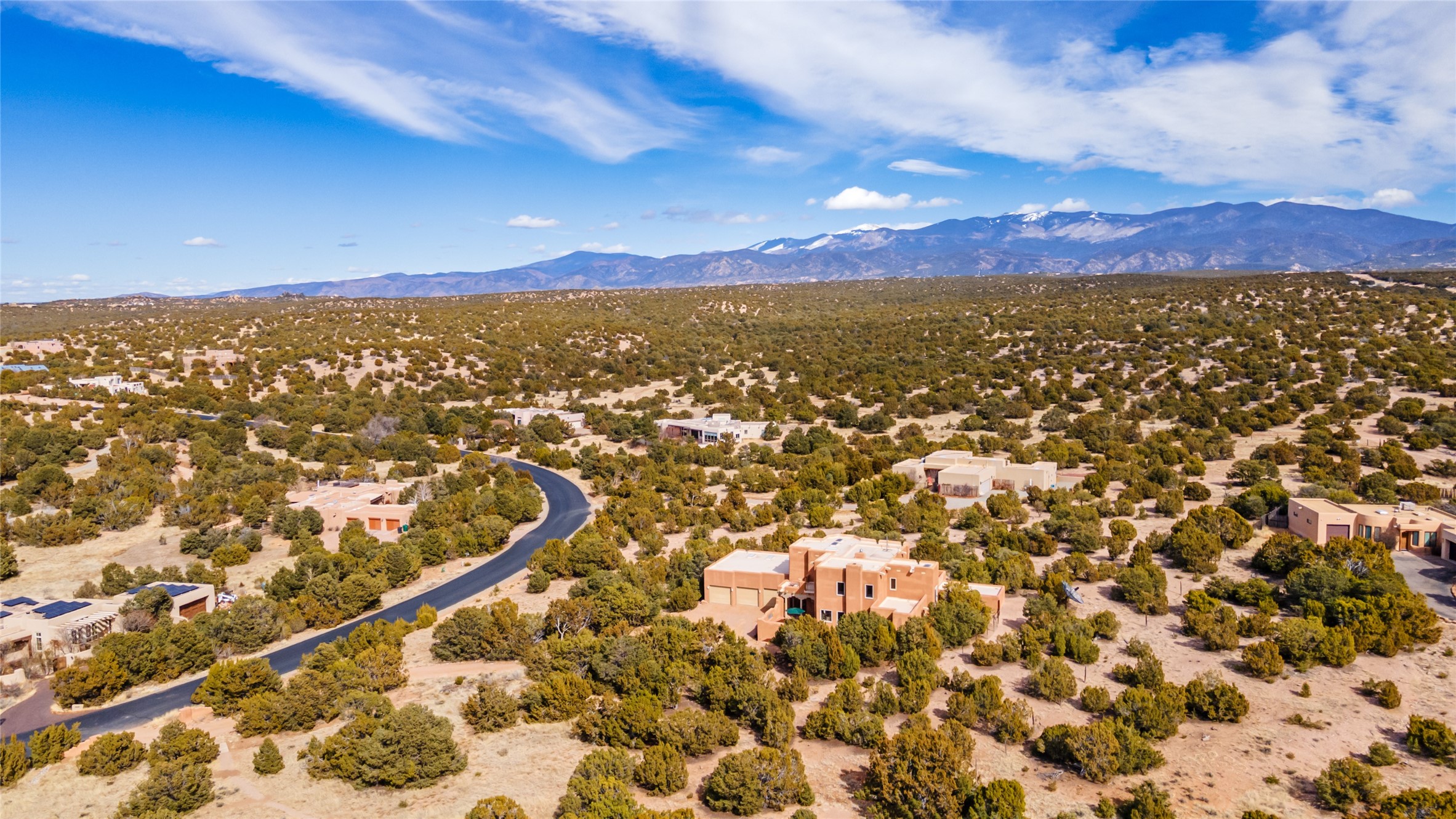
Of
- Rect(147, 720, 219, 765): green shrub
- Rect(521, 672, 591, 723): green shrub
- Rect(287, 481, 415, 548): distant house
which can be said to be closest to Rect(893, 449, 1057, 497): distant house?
Rect(521, 672, 591, 723): green shrub

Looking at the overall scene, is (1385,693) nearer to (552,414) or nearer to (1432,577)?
(1432,577)

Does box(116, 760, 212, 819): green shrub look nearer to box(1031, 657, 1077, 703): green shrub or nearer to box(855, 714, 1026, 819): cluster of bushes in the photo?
box(855, 714, 1026, 819): cluster of bushes

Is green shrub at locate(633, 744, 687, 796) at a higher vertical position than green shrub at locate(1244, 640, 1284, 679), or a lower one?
lower

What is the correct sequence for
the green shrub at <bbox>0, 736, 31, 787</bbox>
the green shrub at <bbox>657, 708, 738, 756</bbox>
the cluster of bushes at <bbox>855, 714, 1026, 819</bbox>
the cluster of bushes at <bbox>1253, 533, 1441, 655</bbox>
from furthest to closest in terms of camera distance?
the cluster of bushes at <bbox>1253, 533, 1441, 655</bbox> < the green shrub at <bbox>657, 708, 738, 756</bbox> < the green shrub at <bbox>0, 736, 31, 787</bbox> < the cluster of bushes at <bbox>855, 714, 1026, 819</bbox>

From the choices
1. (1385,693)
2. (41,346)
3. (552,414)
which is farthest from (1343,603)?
(41,346)

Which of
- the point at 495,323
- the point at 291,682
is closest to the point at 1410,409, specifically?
the point at 291,682

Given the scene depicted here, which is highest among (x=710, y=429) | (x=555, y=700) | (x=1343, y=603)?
(x=1343, y=603)

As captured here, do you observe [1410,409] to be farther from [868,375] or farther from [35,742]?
[35,742]
